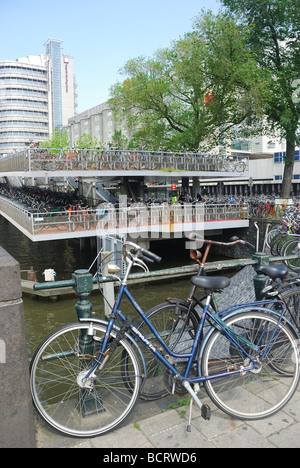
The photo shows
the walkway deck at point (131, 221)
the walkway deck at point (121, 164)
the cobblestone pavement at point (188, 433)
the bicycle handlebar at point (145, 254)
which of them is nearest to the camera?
the cobblestone pavement at point (188, 433)

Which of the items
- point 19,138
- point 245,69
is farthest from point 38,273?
point 19,138

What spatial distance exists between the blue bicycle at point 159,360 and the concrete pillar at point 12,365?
5.3 inches

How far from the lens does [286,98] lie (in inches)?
839

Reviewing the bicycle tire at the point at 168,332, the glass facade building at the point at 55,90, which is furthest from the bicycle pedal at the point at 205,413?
the glass facade building at the point at 55,90

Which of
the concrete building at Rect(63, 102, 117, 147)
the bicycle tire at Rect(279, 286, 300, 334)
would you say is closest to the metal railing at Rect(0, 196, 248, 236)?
the bicycle tire at Rect(279, 286, 300, 334)

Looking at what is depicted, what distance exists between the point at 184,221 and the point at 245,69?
30.5ft

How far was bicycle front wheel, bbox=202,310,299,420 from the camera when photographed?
8.54ft

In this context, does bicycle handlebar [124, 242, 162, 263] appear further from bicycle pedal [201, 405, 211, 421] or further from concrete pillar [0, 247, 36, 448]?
bicycle pedal [201, 405, 211, 421]

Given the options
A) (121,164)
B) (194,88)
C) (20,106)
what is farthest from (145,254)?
(20,106)

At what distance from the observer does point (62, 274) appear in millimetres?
17922

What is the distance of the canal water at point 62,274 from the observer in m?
12.2

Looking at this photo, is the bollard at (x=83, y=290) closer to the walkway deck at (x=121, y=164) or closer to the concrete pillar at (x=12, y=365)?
the concrete pillar at (x=12, y=365)

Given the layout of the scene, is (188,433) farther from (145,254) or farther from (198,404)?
(145,254)
